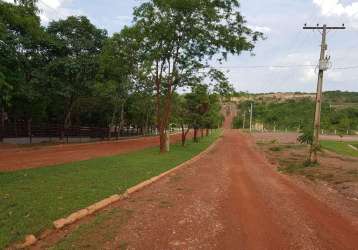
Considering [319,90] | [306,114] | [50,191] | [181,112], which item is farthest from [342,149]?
[306,114]

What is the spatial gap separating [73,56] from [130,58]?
31.8 ft

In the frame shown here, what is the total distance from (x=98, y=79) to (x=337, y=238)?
2946cm

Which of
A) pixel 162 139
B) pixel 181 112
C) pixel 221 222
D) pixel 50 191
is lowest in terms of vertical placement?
pixel 221 222

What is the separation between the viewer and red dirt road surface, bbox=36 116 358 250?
7.07 m

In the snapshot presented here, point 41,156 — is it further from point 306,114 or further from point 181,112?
point 306,114

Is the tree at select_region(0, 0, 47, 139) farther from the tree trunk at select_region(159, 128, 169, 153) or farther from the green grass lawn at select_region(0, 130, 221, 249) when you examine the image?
the green grass lawn at select_region(0, 130, 221, 249)

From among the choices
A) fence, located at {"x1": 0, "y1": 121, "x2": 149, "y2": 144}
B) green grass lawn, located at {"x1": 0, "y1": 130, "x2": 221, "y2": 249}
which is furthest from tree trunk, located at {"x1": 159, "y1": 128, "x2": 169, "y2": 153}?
fence, located at {"x1": 0, "y1": 121, "x2": 149, "y2": 144}

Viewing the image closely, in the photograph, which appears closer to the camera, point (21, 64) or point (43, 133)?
point (21, 64)

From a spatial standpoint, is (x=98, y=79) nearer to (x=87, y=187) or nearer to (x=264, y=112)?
(x=87, y=187)

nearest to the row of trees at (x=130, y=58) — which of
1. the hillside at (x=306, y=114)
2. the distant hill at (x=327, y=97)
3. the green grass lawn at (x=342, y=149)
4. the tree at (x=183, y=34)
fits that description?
the tree at (x=183, y=34)

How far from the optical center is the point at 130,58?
90.4ft

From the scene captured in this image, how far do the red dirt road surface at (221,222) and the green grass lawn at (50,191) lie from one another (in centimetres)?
58

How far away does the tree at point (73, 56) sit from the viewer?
1331 inches

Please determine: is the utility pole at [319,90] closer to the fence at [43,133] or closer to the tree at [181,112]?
the tree at [181,112]
